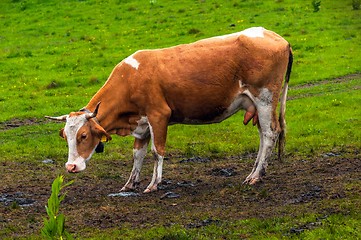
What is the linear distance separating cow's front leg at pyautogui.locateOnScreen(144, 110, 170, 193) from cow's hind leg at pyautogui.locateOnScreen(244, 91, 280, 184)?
1739 millimetres

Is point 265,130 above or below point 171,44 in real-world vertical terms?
above

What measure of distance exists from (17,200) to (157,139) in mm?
2907

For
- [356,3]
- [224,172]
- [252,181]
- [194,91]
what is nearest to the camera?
[252,181]

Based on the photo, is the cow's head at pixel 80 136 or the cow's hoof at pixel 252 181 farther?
the cow's hoof at pixel 252 181

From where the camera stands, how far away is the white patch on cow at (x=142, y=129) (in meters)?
15.1

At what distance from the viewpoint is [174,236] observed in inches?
432

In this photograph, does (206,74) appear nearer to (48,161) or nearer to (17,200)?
(17,200)

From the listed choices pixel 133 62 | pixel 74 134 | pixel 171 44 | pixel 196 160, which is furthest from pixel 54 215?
pixel 171 44

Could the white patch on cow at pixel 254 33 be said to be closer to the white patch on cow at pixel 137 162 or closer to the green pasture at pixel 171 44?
the white patch on cow at pixel 137 162

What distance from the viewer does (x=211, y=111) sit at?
15.2 meters

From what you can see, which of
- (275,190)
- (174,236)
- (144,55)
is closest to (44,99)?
(144,55)

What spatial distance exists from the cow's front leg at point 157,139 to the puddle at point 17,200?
2239 millimetres

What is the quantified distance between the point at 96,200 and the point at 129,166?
375 cm

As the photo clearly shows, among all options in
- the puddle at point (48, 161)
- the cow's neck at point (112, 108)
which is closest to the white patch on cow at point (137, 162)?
the cow's neck at point (112, 108)
